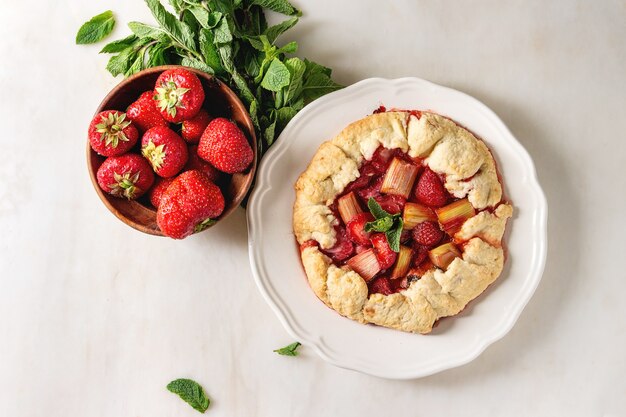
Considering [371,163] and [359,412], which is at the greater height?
[371,163]

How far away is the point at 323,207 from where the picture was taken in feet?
9.77

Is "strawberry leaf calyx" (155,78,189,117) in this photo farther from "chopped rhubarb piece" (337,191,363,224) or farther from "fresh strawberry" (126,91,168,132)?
"chopped rhubarb piece" (337,191,363,224)

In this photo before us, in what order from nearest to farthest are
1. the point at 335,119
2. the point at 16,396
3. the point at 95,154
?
the point at 95,154
the point at 335,119
the point at 16,396

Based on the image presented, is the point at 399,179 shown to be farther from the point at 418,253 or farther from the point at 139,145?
the point at 139,145

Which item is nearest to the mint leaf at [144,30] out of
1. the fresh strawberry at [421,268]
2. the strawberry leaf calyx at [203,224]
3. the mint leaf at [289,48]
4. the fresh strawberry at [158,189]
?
the mint leaf at [289,48]

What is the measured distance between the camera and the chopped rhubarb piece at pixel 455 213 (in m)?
2.97

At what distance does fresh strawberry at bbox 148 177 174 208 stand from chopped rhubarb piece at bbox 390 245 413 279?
1139 millimetres

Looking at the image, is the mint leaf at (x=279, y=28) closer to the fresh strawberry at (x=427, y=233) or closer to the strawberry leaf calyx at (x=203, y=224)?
the strawberry leaf calyx at (x=203, y=224)

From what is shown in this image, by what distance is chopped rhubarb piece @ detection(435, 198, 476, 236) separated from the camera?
117 inches

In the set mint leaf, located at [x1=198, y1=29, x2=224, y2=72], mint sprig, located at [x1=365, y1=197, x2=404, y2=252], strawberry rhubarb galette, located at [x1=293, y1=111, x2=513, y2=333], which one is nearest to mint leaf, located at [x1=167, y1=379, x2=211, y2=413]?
strawberry rhubarb galette, located at [x1=293, y1=111, x2=513, y2=333]

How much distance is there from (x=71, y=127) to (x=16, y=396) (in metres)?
1.46

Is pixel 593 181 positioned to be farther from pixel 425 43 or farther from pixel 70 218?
pixel 70 218

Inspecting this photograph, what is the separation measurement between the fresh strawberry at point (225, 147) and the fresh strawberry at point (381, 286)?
0.85 metres

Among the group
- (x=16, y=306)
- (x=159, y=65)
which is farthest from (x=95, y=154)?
(x=16, y=306)
